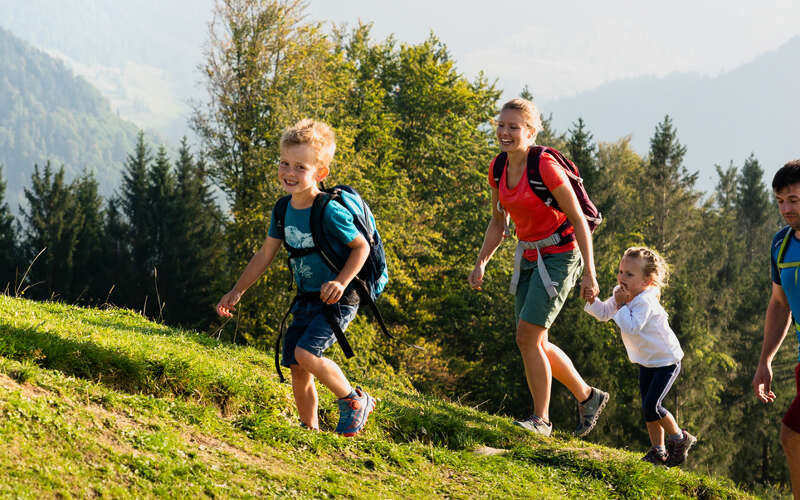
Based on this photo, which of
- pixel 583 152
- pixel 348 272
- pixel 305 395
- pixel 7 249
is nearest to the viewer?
pixel 348 272

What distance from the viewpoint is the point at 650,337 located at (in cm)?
650

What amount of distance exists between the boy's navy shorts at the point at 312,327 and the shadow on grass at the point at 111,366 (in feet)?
3.76

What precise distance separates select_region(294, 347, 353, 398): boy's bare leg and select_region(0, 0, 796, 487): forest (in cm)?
1185

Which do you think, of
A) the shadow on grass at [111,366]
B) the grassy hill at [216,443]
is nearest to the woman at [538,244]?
the grassy hill at [216,443]

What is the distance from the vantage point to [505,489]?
5.26 meters

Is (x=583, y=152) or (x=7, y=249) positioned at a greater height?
(x=583, y=152)

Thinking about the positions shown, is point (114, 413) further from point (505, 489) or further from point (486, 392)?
point (486, 392)

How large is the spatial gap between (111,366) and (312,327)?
1.88 m

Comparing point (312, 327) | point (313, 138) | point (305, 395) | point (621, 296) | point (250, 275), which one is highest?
point (313, 138)

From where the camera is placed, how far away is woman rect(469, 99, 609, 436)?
6.23 meters

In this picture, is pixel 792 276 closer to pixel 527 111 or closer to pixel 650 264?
pixel 650 264

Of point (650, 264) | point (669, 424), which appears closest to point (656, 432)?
point (669, 424)

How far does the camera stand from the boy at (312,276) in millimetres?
5191

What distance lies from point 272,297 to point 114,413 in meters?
23.2
